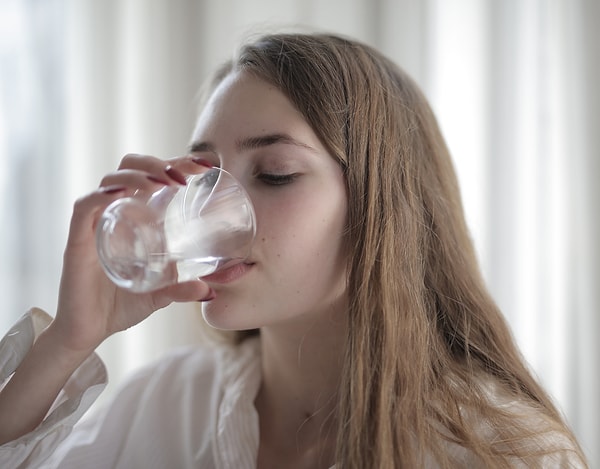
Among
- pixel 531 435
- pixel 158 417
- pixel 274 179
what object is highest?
pixel 274 179

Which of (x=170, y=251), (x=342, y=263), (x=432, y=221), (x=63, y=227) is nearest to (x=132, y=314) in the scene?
(x=170, y=251)

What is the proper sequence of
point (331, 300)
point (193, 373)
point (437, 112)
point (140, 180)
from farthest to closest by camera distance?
point (437, 112)
point (193, 373)
point (331, 300)
point (140, 180)

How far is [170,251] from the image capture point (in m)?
0.78

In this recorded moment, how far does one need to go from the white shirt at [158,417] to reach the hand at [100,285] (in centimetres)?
8

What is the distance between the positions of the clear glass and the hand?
33 mm

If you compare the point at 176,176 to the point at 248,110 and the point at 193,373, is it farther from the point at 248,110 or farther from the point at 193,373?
the point at 193,373

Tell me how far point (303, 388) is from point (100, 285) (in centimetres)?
41

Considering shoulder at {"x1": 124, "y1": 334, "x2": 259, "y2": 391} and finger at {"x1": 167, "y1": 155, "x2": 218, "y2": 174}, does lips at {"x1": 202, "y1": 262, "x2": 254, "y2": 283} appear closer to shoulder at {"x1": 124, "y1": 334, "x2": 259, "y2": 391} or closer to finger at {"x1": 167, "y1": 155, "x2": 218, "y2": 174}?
finger at {"x1": 167, "y1": 155, "x2": 218, "y2": 174}

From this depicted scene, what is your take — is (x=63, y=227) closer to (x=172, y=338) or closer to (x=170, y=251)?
(x=172, y=338)

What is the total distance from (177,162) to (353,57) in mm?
377

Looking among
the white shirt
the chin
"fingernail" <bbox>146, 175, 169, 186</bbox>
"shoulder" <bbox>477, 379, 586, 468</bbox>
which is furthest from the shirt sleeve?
"shoulder" <bbox>477, 379, 586, 468</bbox>

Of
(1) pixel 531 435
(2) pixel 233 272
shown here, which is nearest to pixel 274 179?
(2) pixel 233 272

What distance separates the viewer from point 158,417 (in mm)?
1205

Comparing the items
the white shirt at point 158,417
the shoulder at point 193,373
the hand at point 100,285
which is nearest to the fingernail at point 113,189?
the hand at point 100,285
